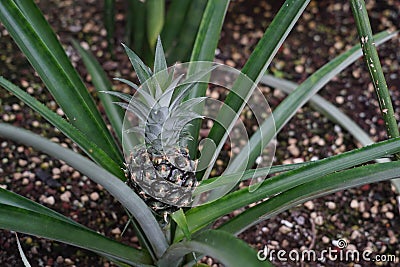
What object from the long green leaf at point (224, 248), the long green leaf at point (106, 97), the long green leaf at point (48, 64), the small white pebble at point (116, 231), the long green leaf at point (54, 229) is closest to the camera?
the long green leaf at point (224, 248)

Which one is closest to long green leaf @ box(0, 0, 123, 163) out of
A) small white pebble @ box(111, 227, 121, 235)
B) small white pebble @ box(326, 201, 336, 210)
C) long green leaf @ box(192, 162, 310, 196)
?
long green leaf @ box(192, 162, 310, 196)

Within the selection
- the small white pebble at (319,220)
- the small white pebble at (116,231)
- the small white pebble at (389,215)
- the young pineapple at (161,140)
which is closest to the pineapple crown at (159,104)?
the young pineapple at (161,140)

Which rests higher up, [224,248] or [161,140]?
[161,140]

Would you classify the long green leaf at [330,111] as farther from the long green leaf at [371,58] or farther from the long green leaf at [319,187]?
the long green leaf at [319,187]

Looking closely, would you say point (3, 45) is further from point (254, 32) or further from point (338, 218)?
point (338, 218)

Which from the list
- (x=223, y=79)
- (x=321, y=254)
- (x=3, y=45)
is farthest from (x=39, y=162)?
(x=321, y=254)

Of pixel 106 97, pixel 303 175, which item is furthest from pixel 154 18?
pixel 303 175

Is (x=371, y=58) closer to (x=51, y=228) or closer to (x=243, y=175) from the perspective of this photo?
(x=243, y=175)
